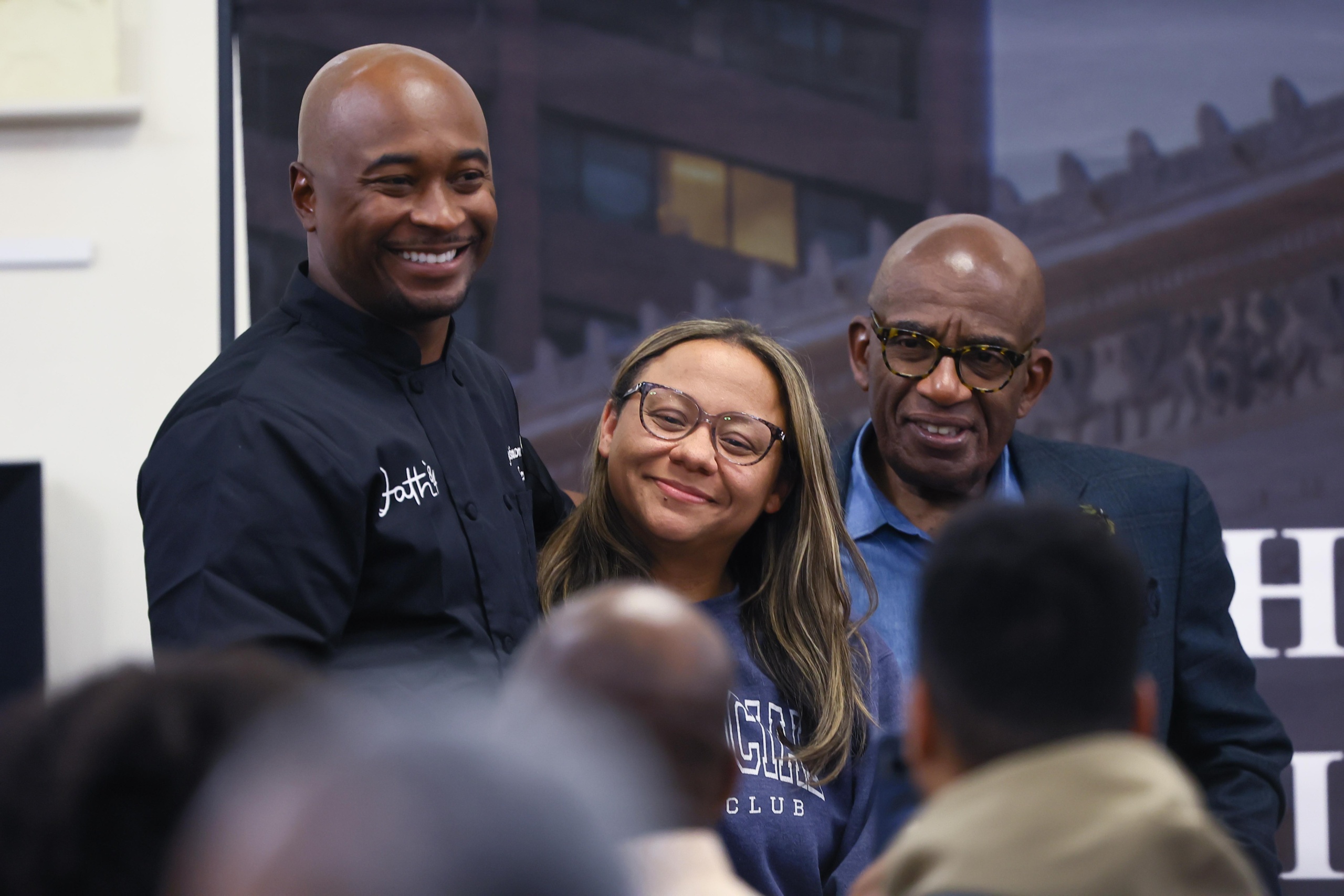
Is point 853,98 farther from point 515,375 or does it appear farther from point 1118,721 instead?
point 1118,721

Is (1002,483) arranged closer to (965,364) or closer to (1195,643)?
(965,364)

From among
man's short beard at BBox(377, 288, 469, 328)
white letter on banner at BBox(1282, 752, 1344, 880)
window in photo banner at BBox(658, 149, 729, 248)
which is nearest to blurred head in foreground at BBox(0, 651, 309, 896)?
man's short beard at BBox(377, 288, 469, 328)

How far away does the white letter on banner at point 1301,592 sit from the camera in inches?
124

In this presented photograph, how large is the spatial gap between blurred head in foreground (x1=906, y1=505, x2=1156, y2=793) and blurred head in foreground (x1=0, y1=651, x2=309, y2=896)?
0.49 metres

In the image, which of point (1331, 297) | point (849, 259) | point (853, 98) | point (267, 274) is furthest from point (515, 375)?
point (1331, 297)

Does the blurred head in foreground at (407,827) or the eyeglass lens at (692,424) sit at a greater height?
the blurred head in foreground at (407,827)

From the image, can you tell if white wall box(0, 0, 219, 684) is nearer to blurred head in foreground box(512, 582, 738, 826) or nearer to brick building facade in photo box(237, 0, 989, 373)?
brick building facade in photo box(237, 0, 989, 373)

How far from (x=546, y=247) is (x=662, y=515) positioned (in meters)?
1.44

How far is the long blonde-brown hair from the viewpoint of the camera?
7.03 ft

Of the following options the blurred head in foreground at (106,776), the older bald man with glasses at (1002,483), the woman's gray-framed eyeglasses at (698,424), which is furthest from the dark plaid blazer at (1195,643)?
the blurred head in foreground at (106,776)

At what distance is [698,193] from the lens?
3.37 meters

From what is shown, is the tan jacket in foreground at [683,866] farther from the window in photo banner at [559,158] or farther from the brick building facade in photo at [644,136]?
the window in photo banner at [559,158]

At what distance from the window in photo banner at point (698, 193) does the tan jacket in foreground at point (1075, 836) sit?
255cm

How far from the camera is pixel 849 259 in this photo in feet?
11.0
